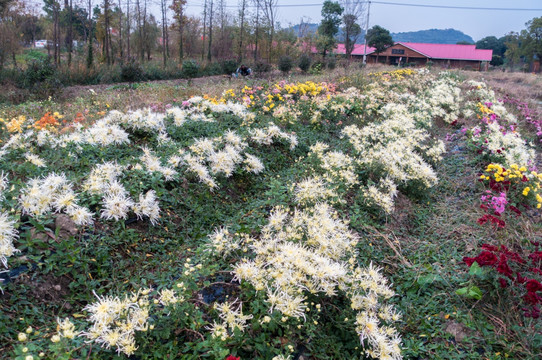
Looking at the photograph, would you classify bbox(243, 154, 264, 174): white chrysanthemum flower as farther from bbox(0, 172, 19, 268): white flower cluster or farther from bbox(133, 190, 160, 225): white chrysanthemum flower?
bbox(0, 172, 19, 268): white flower cluster

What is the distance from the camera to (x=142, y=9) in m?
21.5

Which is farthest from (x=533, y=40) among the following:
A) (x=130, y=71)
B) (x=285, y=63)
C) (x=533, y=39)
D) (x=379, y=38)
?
(x=130, y=71)

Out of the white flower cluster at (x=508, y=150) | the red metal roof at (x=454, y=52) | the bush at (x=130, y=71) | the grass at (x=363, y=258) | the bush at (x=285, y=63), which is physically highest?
the red metal roof at (x=454, y=52)

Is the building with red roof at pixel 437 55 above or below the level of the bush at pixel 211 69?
above

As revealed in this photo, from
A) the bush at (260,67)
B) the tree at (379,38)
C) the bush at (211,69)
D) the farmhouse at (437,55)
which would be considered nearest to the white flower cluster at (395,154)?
the bush at (260,67)

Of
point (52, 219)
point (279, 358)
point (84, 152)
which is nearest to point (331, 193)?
point (279, 358)

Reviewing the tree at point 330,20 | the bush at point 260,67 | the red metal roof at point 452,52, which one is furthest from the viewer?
the red metal roof at point 452,52

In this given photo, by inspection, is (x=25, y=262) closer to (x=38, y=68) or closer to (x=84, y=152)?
(x=84, y=152)

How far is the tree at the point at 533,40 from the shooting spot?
39094 mm

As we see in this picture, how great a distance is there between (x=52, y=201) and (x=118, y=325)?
117cm

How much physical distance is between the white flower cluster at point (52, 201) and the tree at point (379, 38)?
41133 millimetres

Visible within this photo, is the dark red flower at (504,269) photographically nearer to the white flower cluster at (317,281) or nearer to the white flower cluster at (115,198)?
the white flower cluster at (317,281)

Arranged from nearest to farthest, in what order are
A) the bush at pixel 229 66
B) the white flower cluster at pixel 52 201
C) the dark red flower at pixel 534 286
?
the dark red flower at pixel 534 286, the white flower cluster at pixel 52 201, the bush at pixel 229 66

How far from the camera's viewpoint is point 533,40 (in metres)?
40.1
